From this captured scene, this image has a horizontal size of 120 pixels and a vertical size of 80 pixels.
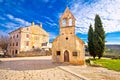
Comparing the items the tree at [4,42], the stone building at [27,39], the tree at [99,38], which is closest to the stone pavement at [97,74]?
the tree at [99,38]

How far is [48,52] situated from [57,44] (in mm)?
26055

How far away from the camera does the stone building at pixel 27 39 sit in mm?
43750

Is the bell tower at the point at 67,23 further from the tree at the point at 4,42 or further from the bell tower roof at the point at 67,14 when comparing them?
the tree at the point at 4,42

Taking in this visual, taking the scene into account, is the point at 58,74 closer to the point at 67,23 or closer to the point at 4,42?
the point at 67,23

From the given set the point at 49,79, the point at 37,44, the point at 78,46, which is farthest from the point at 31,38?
the point at 49,79

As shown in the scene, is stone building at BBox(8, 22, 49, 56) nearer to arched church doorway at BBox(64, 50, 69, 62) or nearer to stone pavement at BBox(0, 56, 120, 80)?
arched church doorway at BBox(64, 50, 69, 62)

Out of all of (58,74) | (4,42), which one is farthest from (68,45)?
(4,42)

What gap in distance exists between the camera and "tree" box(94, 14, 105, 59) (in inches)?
1016

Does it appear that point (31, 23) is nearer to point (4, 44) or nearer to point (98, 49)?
point (4, 44)

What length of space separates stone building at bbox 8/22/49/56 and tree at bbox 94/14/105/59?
27.0 metres

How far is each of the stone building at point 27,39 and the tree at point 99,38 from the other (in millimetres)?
27031

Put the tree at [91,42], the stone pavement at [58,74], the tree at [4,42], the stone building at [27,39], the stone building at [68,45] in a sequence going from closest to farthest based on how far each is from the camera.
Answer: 1. the stone pavement at [58,74]
2. the stone building at [68,45]
3. the tree at [91,42]
4. the stone building at [27,39]
5. the tree at [4,42]

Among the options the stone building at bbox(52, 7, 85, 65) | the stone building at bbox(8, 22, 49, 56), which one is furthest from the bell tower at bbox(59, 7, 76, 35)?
the stone building at bbox(8, 22, 49, 56)

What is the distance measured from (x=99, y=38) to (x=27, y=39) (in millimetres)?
28329
